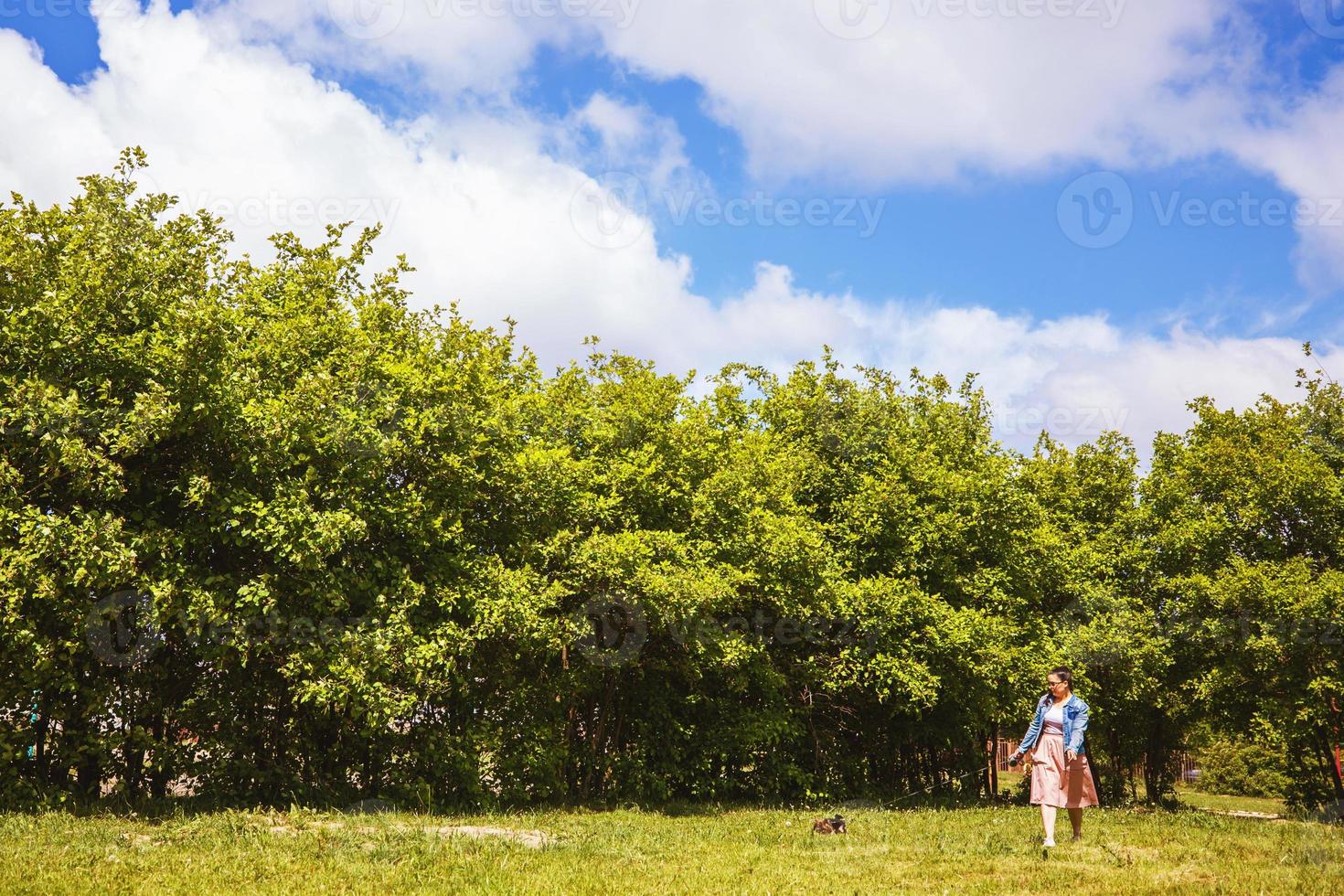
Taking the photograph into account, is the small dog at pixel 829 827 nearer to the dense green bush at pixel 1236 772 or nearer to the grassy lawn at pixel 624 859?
the grassy lawn at pixel 624 859

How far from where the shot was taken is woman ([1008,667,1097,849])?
11.5 m

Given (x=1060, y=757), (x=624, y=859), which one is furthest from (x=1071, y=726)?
(x=624, y=859)

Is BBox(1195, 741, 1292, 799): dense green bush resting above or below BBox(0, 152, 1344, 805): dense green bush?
below

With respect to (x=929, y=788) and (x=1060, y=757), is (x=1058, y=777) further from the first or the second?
(x=929, y=788)

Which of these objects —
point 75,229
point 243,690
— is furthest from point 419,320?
point 243,690

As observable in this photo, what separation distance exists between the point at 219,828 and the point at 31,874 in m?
3.28

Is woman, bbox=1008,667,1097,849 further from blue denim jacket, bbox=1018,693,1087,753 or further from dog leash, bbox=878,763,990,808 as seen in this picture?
dog leash, bbox=878,763,990,808

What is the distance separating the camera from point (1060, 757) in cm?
1170

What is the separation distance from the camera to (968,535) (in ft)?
81.1

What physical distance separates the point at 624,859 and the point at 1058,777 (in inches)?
210

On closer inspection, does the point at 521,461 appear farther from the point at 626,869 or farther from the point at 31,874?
the point at 31,874

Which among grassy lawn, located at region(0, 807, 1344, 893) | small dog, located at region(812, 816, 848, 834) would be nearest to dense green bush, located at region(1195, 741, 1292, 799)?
grassy lawn, located at region(0, 807, 1344, 893)

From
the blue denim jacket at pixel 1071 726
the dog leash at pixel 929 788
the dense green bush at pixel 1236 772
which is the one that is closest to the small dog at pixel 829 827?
the blue denim jacket at pixel 1071 726

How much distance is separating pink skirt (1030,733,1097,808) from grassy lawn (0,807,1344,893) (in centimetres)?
51
